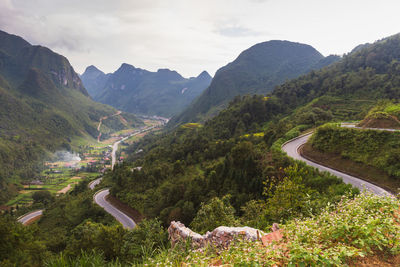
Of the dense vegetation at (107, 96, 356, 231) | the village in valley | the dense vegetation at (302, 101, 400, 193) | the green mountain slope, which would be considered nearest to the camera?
the dense vegetation at (107, 96, 356, 231)

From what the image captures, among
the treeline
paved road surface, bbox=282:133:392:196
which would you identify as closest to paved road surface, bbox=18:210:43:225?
paved road surface, bbox=282:133:392:196

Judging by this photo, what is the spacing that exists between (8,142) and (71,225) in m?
137

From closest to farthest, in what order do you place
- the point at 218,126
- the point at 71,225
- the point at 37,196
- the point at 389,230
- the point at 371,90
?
the point at 389,230
the point at 71,225
the point at 371,90
the point at 218,126
the point at 37,196

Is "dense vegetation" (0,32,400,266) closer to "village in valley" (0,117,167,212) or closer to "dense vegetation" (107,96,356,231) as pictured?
"dense vegetation" (107,96,356,231)

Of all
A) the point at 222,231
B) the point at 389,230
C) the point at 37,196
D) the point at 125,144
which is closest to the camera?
the point at 389,230

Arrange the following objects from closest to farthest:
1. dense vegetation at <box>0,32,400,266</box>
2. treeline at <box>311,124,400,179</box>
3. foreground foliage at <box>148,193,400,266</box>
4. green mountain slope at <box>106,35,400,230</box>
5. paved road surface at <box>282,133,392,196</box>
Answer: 1. foreground foliage at <box>148,193,400,266</box>
2. dense vegetation at <box>0,32,400,266</box>
3. paved road surface at <box>282,133,392,196</box>
4. treeline at <box>311,124,400,179</box>
5. green mountain slope at <box>106,35,400,230</box>

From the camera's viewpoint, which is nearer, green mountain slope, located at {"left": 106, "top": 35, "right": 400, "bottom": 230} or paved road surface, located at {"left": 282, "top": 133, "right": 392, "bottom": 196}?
paved road surface, located at {"left": 282, "top": 133, "right": 392, "bottom": 196}

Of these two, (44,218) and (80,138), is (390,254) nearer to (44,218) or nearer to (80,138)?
(44,218)

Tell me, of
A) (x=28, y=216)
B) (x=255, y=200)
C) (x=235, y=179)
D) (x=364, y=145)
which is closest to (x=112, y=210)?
(x=235, y=179)

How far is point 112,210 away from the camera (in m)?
45.8

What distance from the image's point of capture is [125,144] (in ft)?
612

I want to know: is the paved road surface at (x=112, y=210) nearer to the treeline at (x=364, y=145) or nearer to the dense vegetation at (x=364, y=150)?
the dense vegetation at (x=364, y=150)

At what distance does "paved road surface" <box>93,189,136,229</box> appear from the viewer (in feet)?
128

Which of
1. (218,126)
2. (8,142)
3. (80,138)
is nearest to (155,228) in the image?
(218,126)
